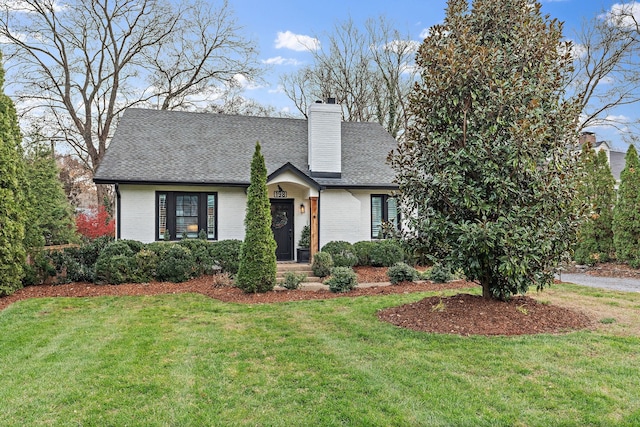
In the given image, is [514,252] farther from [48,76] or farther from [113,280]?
[48,76]

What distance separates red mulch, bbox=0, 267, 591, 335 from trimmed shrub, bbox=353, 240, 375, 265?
2.94 metres

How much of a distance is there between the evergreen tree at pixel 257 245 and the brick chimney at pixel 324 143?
14.5 feet

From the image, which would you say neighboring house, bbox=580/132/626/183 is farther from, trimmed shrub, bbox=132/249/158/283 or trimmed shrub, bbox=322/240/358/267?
trimmed shrub, bbox=132/249/158/283

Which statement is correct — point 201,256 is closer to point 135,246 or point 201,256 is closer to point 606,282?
point 135,246

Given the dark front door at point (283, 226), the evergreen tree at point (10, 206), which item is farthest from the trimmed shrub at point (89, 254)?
the dark front door at point (283, 226)

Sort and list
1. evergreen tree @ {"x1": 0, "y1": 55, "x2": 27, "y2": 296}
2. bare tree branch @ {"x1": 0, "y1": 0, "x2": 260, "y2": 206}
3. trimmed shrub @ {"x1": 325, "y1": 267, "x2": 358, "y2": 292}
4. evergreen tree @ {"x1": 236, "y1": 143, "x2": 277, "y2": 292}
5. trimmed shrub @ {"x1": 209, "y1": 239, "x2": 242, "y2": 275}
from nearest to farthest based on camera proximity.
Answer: evergreen tree @ {"x1": 0, "y1": 55, "x2": 27, "y2": 296}, evergreen tree @ {"x1": 236, "y1": 143, "x2": 277, "y2": 292}, trimmed shrub @ {"x1": 325, "y1": 267, "x2": 358, "y2": 292}, trimmed shrub @ {"x1": 209, "y1": 239, "x2": 242, "y2": 275}, bare tree branch @ {"x1": 0, "y1": 0, "x2": 260, "y2": 206}

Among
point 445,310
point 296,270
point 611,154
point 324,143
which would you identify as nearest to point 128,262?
point 296,270

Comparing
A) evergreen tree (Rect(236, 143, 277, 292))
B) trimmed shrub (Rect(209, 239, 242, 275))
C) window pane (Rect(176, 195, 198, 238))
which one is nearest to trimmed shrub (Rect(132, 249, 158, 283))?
trimmed shrub (Rect(209, 239, 242, 275))

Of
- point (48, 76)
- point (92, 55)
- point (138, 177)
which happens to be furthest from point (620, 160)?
point (48, 76)

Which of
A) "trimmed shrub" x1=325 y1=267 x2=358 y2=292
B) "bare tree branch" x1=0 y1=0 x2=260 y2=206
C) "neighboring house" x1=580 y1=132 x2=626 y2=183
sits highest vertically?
"bare tree branch" x1=0 y1=0 x2=260 y2=206

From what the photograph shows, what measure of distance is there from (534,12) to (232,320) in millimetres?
6934

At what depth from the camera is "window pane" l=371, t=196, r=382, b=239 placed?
529 inches

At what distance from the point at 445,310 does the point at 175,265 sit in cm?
679

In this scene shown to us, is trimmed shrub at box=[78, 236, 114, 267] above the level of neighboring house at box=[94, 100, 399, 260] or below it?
below
